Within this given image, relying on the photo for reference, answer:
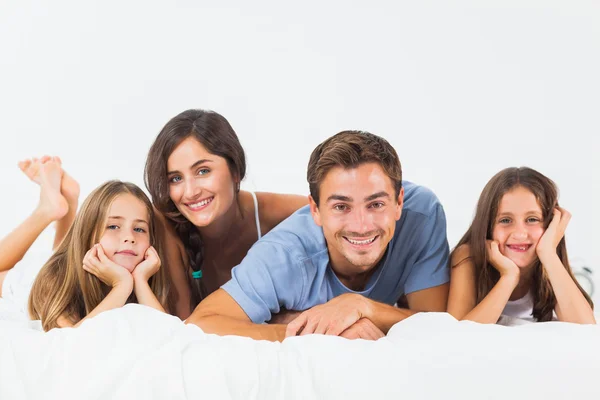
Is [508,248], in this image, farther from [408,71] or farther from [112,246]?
[408,71]

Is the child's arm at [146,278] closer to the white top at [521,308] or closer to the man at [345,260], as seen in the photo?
the man at [345,260]

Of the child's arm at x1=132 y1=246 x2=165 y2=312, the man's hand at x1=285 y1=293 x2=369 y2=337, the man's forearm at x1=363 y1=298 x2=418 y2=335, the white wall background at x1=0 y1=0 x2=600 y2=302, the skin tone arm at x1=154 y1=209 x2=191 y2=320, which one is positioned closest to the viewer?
the man's hand at x1=285 y1=293 x2=369 y2=337

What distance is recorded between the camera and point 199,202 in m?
2.78

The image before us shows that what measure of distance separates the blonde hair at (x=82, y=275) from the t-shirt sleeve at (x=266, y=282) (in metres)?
0.37

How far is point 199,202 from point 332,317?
73cm

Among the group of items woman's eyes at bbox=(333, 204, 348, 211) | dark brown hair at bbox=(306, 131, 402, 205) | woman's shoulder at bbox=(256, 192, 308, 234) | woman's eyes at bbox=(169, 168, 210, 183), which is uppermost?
dark brown hair at bbox=(306, 131, 402, 205)

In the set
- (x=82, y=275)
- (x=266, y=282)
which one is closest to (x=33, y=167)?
(x=82, y=275)

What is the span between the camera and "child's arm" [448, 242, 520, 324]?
250 cm

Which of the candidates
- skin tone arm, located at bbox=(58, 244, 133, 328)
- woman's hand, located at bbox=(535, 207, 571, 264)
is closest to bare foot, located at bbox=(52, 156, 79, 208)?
skin tone arm, located at bbox=(58, 244, 133, 328)

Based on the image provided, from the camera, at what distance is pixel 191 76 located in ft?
15.0

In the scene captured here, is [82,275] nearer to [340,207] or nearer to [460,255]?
[340,207]

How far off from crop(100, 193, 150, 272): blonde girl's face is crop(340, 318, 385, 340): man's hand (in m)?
0.80

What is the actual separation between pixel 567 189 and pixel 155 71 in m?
2.38

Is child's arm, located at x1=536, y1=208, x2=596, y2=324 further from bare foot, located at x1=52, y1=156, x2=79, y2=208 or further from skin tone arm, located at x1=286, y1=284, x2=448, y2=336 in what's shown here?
bare foot, located at x1=52, y1=156, x2=79, y2=208
